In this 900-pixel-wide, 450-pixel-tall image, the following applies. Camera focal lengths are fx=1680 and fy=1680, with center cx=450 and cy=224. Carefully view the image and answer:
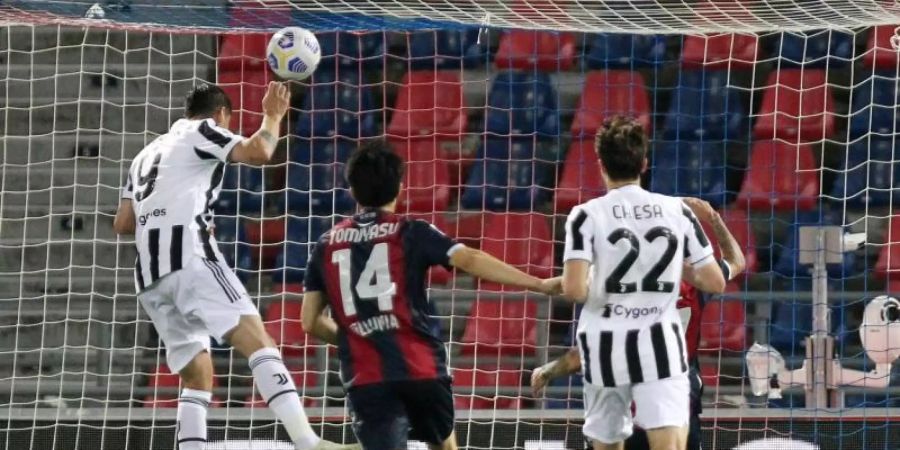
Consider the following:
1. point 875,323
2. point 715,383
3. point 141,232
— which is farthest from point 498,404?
point 141,232

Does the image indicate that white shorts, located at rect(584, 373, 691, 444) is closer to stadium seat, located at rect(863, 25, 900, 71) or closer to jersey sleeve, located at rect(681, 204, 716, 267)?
jersey sleeve, located at rect(681, 204, 716, 267)

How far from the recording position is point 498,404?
10.5 meters

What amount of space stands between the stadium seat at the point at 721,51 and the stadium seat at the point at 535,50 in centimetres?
77

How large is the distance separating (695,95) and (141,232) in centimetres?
498

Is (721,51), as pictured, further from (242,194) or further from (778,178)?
(242,194)

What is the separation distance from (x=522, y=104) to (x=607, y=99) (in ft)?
1.82

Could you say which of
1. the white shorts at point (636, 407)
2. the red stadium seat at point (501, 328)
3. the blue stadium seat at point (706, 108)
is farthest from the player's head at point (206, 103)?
the blue stadium seat at point (706, 108)

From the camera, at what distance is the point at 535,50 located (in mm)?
11078

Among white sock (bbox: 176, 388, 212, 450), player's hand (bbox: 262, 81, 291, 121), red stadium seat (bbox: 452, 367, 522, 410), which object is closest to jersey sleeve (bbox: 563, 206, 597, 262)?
player's hand (bbox: 262, 81, 291, 121)

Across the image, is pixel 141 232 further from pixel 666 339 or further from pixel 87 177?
pixel 87 177

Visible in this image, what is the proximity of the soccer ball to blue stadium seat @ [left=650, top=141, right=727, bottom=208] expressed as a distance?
147 inches

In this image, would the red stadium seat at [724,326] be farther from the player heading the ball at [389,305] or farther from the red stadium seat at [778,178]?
the player heading the ball at [389,305]

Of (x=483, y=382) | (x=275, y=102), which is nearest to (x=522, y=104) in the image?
(x=483, y=382)

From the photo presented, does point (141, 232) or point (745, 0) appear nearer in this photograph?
point (141, 232)
